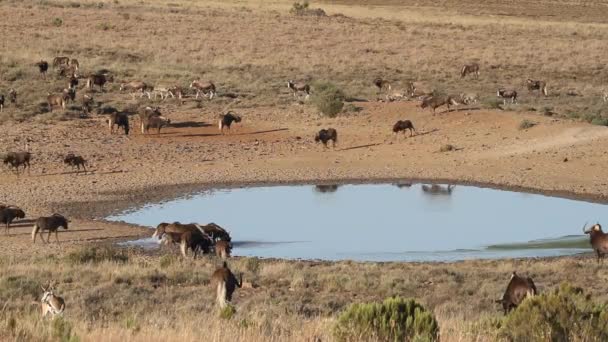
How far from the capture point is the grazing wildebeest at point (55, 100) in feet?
120

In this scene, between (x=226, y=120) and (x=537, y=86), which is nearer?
(x=226, y=120)

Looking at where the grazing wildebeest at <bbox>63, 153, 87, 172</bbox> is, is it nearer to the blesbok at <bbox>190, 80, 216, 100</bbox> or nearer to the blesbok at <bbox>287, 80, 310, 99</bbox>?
the blesbok at <bbox>190, 80, 216, 100</bbox>

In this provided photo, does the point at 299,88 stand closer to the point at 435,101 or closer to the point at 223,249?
the point at 435,101

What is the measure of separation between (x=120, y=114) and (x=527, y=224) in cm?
1381

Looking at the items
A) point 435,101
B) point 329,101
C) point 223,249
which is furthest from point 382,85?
point 223,249

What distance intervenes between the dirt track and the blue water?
93 centimetres

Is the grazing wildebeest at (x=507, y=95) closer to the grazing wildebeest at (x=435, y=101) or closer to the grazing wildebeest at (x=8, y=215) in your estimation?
the grazing wildebeest at (x=435, y=101)

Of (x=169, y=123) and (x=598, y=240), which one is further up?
(x=169, y=123)

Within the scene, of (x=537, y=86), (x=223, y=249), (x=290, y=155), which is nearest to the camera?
(x=223, y=249)

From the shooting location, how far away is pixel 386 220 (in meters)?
24.9

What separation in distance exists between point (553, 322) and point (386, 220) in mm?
14711

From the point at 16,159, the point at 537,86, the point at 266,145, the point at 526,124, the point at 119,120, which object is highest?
the point at 537,86

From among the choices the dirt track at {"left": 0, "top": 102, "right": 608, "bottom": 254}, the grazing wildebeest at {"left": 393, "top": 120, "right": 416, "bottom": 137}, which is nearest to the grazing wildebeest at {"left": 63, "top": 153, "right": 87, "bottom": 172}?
the dirt track at {"left": 0, "top": 102, "right": 608, "bottom": 254}

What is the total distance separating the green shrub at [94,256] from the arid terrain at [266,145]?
0.05 metres
